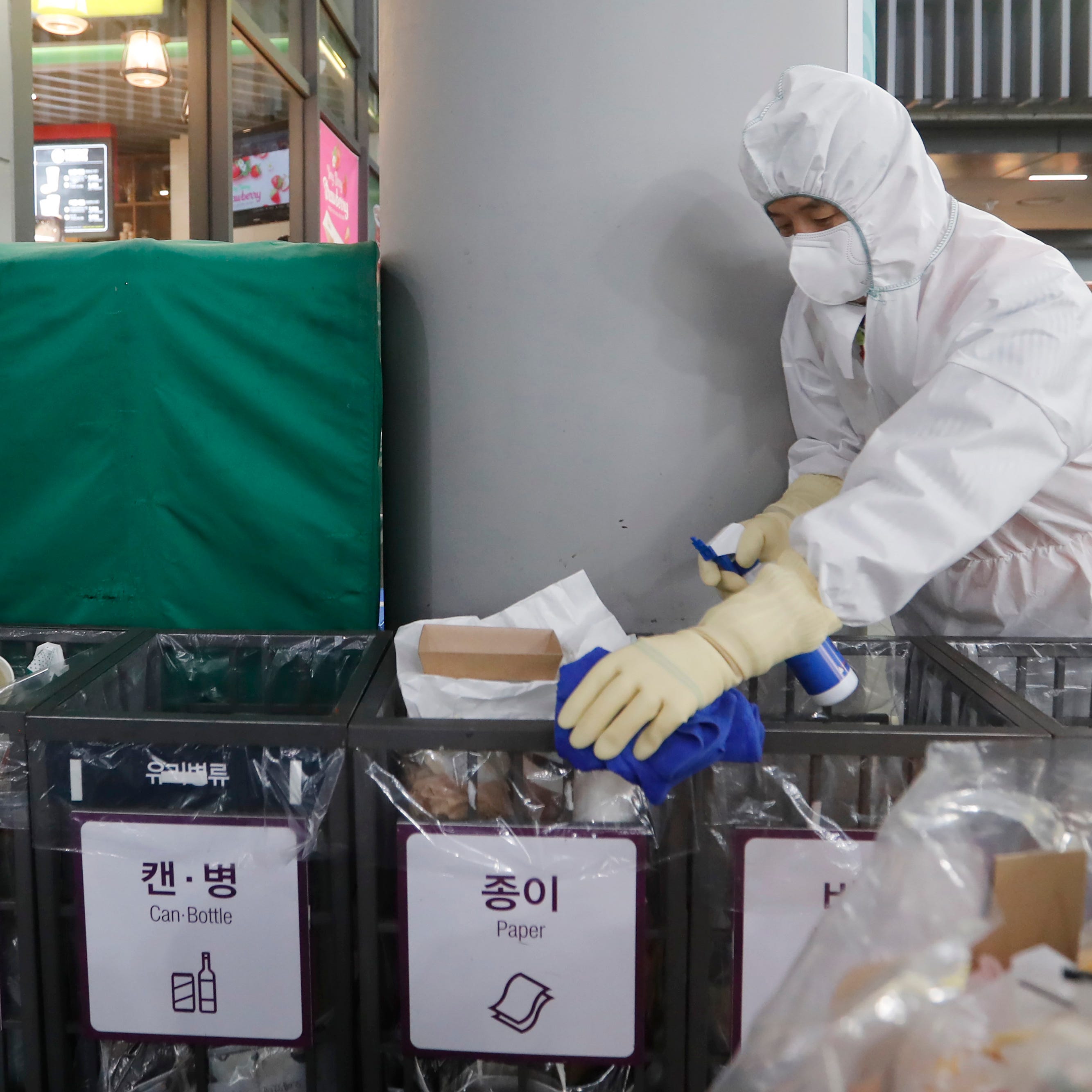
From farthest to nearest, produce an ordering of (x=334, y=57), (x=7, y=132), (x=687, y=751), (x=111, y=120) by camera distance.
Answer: (x=334, y=57) → (x=111, y=120) → (x=7, y=132) → (x=687, y=751)

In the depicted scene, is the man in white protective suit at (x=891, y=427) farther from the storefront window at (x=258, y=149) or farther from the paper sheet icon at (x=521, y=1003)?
the storefront window at (x=258, y=149)

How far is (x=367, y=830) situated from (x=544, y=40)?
1015 millimetres

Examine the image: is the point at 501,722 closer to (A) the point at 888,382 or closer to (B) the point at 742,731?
(B) the point at 742,731

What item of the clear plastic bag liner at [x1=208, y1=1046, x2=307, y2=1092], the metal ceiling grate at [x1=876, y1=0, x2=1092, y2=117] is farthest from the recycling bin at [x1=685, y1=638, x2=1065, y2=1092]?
the metal ceiling grate at [x1=876, y1=0, x2=1092, y2=117]

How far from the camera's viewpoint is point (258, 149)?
200 inches

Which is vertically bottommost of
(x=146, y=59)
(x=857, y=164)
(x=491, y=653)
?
(x=491, y=653)

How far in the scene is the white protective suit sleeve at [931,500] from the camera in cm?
102

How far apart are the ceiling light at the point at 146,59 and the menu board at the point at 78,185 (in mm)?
429

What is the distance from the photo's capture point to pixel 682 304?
1.36 meters

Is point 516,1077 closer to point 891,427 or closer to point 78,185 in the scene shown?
point 891,427

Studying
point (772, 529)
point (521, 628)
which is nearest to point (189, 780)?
point (521, 628)

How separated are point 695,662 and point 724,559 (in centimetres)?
34

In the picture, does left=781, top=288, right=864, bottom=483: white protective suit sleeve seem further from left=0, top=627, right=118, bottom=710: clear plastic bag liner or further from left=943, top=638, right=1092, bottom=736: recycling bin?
left=0, top=627, right=118, bottom=710: clear plastic bag liner

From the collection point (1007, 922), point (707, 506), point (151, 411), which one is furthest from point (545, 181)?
point (1007, 922)
